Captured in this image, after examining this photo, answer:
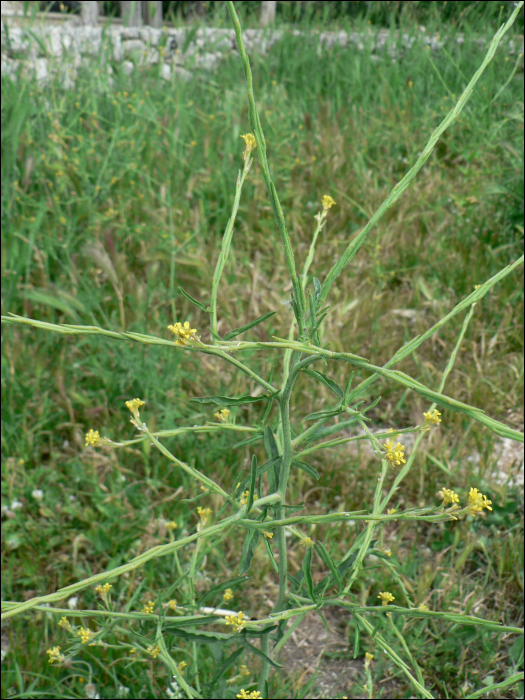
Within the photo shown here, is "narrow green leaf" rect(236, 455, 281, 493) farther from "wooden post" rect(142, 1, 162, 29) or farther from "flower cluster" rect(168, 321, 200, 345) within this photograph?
"wooden post" rect(142, 1, 162, 29)

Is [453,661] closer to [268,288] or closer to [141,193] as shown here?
[268,288]

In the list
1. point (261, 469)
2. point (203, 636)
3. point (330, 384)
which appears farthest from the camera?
point (203, 636)

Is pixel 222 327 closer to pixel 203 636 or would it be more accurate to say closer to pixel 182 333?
pixel 203 636

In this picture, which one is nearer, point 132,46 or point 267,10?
point 132,46

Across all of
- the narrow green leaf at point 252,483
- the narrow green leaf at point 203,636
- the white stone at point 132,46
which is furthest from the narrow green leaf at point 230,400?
the white stone at point 132,46

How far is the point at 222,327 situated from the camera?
7.81 ft

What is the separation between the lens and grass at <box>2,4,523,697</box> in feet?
5.33

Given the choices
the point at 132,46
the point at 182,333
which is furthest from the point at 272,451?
the point at 132,46

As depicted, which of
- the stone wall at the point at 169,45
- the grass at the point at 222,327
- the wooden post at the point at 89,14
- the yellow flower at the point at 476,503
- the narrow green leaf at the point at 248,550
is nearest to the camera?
the yellow flower at the point at 476,503

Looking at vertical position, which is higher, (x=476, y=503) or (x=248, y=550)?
(x=476, y=503)

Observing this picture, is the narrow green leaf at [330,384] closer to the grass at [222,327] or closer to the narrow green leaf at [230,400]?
the narrow green leaf at [230,400]

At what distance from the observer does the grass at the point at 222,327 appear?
5.33 ft

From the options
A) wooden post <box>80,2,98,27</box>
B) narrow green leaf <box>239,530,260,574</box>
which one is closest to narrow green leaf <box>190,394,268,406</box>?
narrow green leaf <box>239,530,260,574</box>

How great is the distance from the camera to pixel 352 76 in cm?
415
